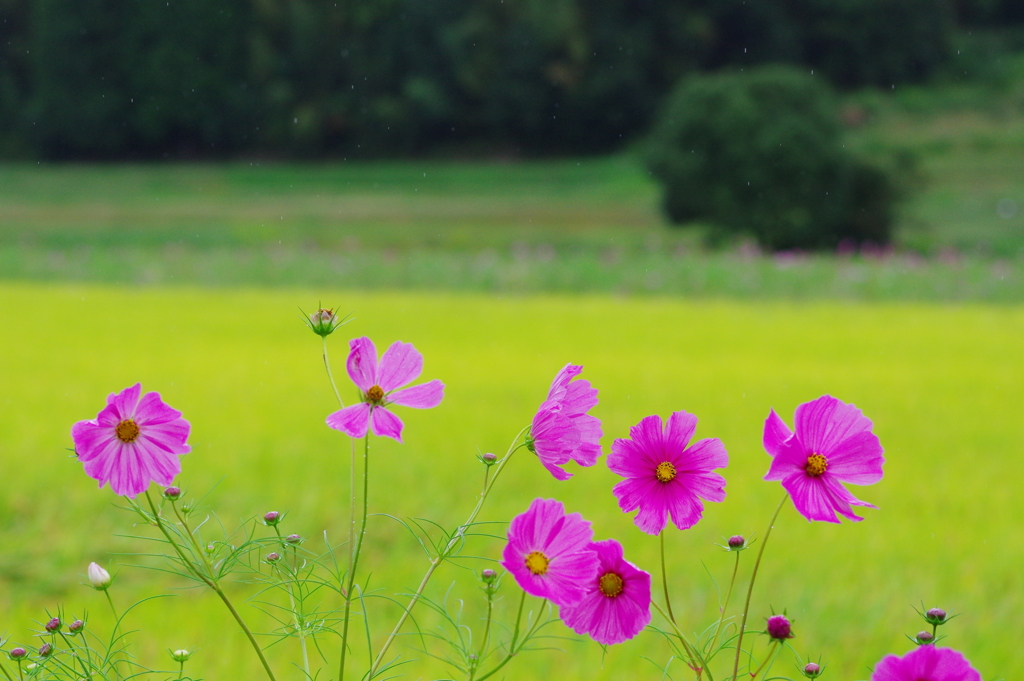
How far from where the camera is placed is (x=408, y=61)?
63.2 feet

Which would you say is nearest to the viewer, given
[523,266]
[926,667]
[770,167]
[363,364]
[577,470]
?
[926,667]

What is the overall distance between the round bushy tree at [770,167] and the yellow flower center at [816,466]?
35.0 ft

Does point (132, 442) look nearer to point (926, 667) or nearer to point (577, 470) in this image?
point (926, 667)

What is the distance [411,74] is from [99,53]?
20.3 feet

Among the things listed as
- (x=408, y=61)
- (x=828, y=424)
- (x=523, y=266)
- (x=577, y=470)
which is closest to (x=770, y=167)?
(x=523, y=266)

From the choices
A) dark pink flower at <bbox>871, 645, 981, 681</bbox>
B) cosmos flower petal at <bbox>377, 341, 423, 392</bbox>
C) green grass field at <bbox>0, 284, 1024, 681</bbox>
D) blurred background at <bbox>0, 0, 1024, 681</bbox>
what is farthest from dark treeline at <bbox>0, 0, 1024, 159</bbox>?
dark pink flower at <bbox>871, 645, 981, 681</bbox>

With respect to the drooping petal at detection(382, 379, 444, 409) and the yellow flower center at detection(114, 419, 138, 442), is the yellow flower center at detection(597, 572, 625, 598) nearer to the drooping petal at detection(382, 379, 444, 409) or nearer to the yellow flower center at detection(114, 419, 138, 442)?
the drooping petal at detection(382, 379, 444, 409)

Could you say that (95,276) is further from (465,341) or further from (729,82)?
(729,82)

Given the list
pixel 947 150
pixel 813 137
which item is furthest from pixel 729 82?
pixel 947 150

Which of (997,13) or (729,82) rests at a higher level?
(997,13)

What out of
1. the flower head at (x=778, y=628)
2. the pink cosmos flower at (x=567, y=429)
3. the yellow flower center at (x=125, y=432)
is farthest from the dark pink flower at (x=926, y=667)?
the yellow flower center at (x=125, y=432)

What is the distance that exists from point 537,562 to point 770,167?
1086cm

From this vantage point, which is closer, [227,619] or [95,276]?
[227,619]

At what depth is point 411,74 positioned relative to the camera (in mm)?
19266
